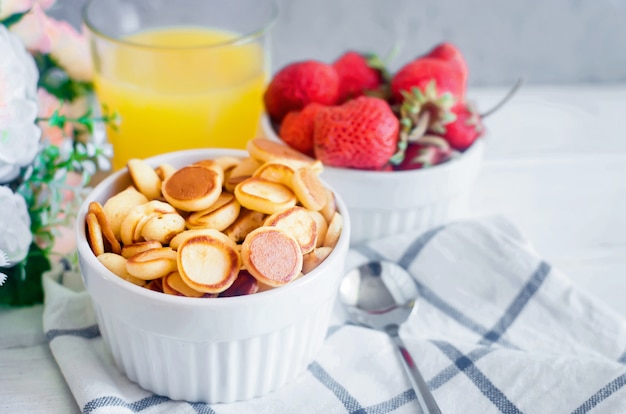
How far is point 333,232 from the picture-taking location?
2.64 feet

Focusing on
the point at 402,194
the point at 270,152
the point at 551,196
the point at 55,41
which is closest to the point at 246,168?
the point at 270,152

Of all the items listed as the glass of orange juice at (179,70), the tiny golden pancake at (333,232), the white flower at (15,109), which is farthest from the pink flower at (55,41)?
the tiny golden pancake at (333,232)

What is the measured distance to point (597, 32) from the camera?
5.24 ft

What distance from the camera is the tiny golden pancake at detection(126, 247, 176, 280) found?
2.31 ft

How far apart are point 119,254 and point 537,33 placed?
1.11m

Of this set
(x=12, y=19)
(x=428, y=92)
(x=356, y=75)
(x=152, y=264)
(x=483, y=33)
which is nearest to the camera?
(x=152, y=264)

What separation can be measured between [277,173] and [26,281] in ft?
1.21

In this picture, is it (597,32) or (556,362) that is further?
(597,32)

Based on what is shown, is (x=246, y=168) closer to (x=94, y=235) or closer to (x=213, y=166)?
(x=213, y=166)

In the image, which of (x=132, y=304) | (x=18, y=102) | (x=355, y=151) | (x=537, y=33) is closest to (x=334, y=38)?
(x=537, y=33)

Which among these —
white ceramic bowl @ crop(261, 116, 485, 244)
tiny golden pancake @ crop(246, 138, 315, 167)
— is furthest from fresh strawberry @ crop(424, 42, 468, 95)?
tiny golden pancake @ crop(246, 138, 315, 167)

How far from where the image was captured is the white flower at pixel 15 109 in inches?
31.5

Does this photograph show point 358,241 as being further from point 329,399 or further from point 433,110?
point 329,399

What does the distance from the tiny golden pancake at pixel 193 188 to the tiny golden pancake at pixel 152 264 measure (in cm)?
7
